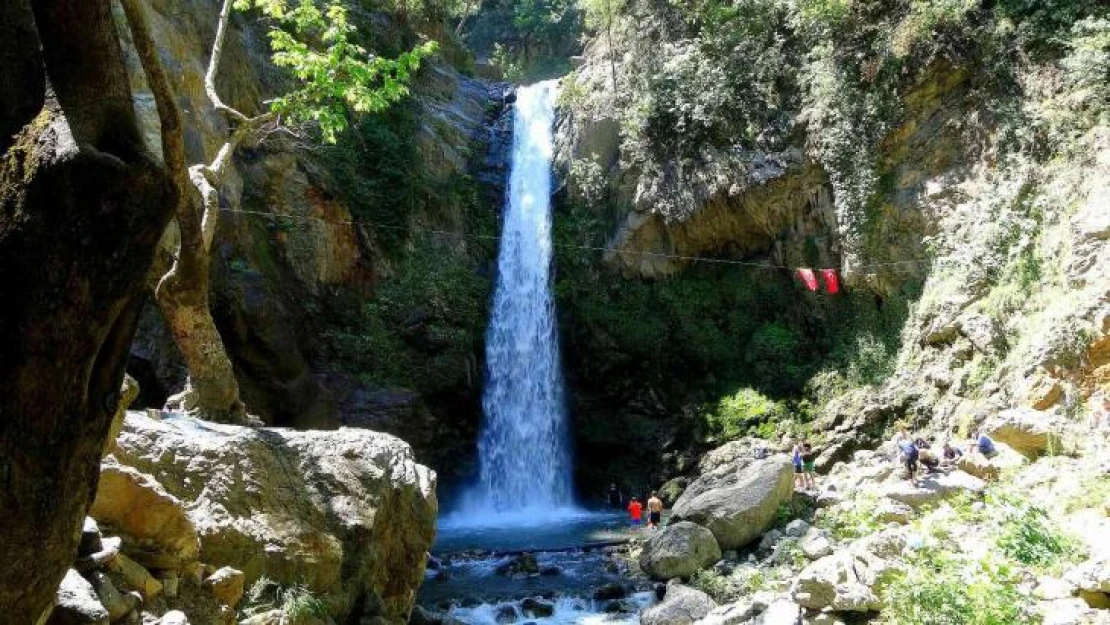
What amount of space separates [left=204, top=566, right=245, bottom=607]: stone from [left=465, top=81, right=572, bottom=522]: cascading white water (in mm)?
13240

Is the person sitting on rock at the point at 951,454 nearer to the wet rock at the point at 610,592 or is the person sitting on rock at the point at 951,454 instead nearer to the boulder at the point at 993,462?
the boulder at the point at 993,462

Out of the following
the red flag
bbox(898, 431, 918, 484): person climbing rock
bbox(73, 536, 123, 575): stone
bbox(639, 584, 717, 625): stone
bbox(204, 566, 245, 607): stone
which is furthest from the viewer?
the red flag

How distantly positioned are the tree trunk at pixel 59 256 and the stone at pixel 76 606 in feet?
3.60

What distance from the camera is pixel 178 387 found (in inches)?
551

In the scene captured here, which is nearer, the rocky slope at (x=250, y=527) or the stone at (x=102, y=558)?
the stone at (x=102, y=558)

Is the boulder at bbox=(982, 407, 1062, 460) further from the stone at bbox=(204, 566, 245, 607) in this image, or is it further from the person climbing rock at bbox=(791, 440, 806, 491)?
the stone at bbox=(204, 566, 245, 607)

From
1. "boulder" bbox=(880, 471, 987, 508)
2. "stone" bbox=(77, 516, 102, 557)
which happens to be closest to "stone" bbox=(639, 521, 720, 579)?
"boulder" bbox=(880, 471, 987, 508)

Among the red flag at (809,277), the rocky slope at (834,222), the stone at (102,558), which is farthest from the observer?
the red flag at (809,277)

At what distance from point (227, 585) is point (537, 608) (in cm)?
608

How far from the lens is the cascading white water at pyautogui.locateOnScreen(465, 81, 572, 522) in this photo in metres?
19.7

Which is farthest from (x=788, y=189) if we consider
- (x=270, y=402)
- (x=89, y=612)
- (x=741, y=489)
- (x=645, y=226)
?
(x=89, y=612)

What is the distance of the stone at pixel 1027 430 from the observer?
405 inches

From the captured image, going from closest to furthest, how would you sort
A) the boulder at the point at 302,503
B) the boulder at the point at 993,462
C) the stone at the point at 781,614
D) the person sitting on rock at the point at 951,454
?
1. the boulder at the point at 302,503
2. the stone at the point at 781,614
3. the boulder at the point at 993,462
4. the person sitting on rock at the point at 951,454

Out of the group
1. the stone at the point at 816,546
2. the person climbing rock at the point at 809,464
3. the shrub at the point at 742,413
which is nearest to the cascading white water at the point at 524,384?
the shrub at the point at 742,413
